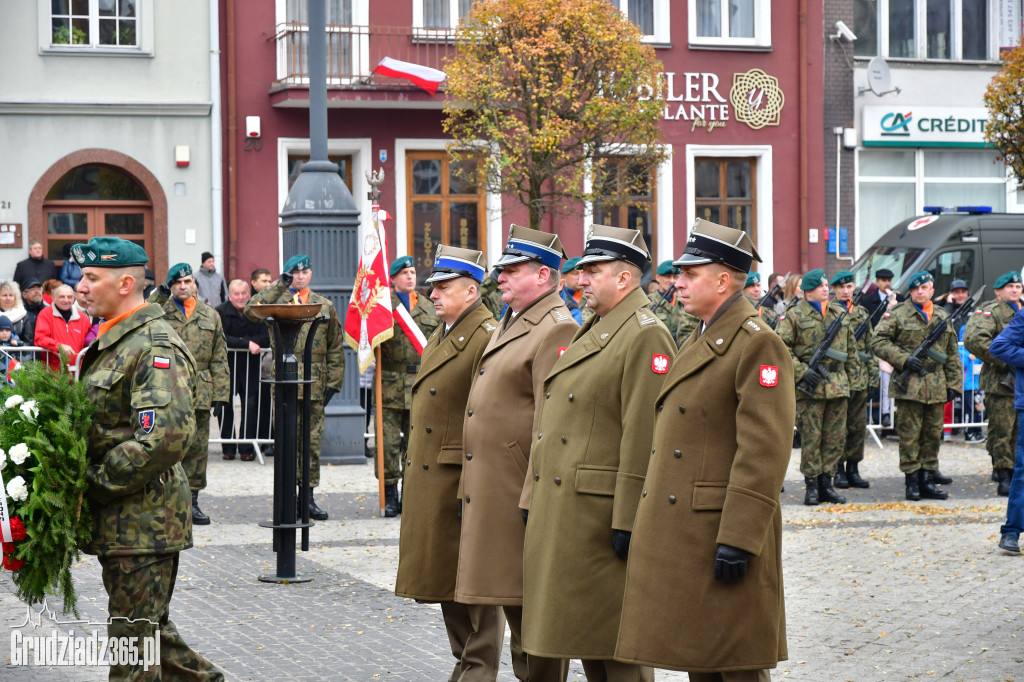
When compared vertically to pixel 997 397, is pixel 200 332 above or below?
above

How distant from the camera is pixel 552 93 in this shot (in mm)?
22141

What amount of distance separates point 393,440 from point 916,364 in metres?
4.97

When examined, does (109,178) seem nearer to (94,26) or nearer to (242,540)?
(94,26)

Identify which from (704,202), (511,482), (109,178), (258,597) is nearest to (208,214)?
(109,178)

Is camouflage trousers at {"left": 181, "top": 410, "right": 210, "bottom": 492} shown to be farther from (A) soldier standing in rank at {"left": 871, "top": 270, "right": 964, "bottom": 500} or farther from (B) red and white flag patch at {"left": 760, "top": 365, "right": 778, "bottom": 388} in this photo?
(B) red and white flag patch at {"left": 760, "top": 365, "right": 778, "bottom": 388}

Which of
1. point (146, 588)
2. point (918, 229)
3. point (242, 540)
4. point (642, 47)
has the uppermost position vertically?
point (642, 47)

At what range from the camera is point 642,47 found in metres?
23.0

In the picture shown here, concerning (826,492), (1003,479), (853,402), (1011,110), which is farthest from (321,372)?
(1011,110)

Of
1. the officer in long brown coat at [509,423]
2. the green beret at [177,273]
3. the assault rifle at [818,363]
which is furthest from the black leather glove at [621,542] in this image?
the assault rifle at [818,363]

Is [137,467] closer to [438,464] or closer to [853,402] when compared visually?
[438,464]

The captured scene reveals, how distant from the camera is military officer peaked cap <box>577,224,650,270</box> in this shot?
19.2 ft

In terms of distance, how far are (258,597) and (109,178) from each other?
16759 millimetres

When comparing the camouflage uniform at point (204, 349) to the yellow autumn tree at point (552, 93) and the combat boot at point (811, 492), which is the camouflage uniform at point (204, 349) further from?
the yellow autumn tree at point (552, 93)

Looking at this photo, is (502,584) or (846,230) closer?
(502,584)
